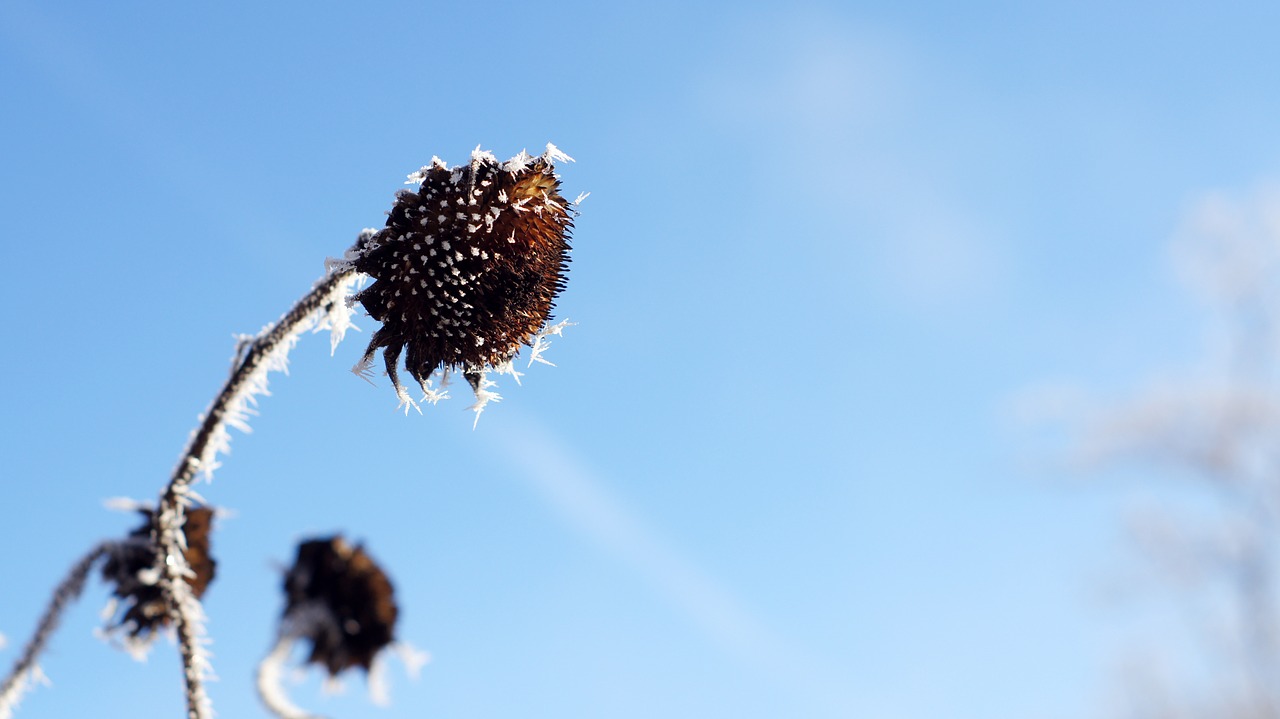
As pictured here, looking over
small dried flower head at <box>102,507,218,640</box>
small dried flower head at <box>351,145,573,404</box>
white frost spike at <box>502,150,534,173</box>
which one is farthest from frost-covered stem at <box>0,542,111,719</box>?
white frost spike at <box>502,150,534,173</box>

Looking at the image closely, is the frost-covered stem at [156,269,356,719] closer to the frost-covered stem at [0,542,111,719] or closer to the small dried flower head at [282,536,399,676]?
the frost-covered stem at [0,542,111,719]

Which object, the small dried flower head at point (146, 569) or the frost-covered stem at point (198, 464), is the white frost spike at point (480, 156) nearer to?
the frost-covered stem at point (198, 464)

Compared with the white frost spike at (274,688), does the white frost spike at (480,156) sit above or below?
above

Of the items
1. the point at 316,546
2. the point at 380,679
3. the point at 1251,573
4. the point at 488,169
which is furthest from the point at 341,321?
the point at 1251,573

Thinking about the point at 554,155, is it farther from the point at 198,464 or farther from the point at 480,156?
the point at 198,464

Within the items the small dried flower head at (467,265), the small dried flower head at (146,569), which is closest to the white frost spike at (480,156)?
the small dried flower head at (467,265)
